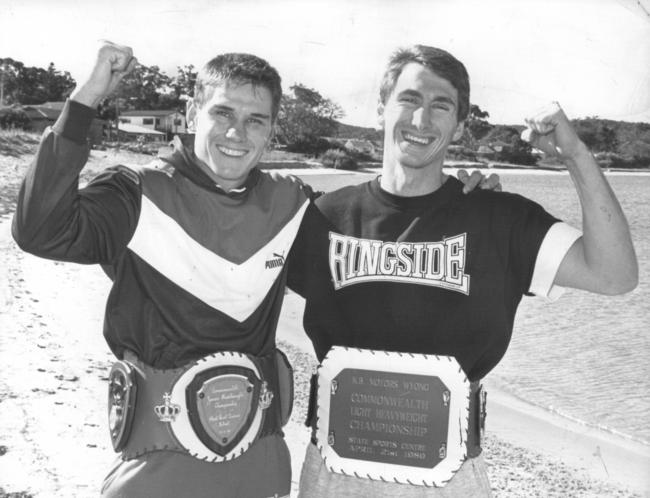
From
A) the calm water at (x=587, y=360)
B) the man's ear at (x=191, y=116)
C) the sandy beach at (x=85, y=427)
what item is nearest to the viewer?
the man's ear at (x=191, y=116)

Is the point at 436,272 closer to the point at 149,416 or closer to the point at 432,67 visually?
the point at 432,67

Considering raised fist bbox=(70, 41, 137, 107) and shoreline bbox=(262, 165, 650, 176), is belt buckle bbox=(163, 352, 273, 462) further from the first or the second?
shoreline bbox=(262, 165, 650, 176)

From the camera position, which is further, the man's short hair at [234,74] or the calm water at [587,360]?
the calm water at [587,360]

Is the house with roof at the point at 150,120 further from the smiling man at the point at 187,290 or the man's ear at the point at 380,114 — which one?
the smiling man at the point at 187,290

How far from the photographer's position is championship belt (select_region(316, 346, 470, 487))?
257cm

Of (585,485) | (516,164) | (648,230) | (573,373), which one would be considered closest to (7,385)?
(585,485)

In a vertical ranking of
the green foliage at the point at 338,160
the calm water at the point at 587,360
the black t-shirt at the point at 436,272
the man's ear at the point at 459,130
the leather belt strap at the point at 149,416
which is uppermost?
the green foliage at the point at 338,160

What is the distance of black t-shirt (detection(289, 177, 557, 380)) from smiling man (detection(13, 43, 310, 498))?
0.91 ft

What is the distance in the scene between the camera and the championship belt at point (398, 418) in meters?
2.57

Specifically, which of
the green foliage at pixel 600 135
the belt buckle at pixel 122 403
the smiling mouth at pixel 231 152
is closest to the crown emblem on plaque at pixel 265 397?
the belt buckle at pixel 122 403

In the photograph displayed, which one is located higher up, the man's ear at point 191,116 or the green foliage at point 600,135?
the green foliage at point 600,135

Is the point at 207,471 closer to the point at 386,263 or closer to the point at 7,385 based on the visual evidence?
the point at 386,263

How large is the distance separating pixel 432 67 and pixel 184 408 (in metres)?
1.48

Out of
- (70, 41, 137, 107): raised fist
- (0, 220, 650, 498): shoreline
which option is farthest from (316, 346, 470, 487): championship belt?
(0, 220, 650, 498): shoreline
